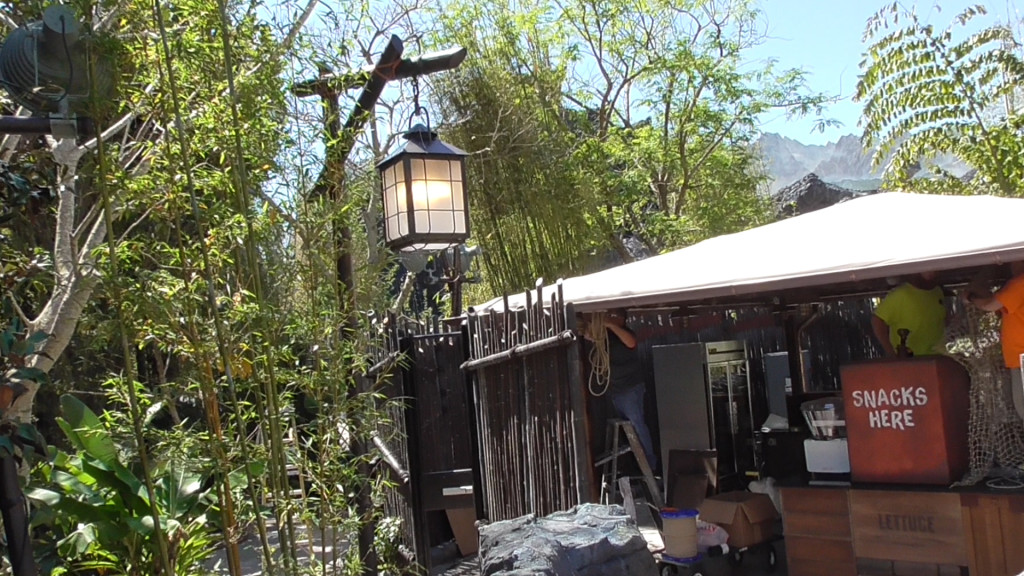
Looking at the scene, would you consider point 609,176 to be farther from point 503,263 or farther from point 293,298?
point 293,298

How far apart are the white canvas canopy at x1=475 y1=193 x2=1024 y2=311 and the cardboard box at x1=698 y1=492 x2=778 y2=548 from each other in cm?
170

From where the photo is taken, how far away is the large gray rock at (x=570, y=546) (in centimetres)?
448

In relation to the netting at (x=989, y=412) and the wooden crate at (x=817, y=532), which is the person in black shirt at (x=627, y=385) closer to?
the wooden crate at (x=817, y=532)

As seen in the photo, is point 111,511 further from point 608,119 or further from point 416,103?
point 608,119

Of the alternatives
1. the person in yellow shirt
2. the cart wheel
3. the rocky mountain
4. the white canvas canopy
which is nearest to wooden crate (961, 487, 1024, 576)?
the person in yellow shirt

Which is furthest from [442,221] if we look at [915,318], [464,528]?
[464,528]

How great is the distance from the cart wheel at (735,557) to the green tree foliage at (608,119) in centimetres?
693

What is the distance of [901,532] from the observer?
5023 mm

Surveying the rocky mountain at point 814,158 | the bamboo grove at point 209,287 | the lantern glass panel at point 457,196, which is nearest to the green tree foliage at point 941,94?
the bamboo grove at point 209,287

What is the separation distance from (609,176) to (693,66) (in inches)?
89.4

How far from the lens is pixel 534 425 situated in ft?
19.6

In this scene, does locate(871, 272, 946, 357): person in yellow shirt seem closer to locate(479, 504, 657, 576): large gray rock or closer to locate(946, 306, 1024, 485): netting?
locate(946, 306, 1024, 485): netting

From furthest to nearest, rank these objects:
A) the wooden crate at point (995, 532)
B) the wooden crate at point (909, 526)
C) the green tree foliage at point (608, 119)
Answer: the green tree foliage at point (608, 119)
the wooden crate at point (909, 526)
the wooden crate at point (995, 532)

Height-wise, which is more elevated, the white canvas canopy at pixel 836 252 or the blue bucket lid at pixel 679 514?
the white canvas canopy at pixel 836 252
